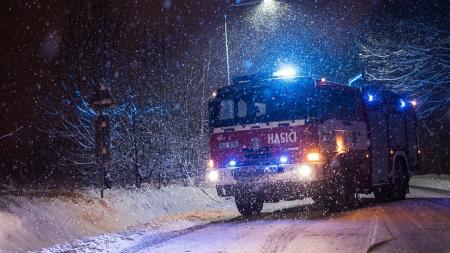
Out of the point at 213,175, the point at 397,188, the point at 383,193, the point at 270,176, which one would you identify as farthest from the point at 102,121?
the point at 397,188

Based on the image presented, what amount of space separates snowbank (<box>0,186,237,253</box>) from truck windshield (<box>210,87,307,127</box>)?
2.59 meters

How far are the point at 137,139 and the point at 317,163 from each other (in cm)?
902

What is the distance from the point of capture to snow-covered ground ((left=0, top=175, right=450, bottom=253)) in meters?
9.45

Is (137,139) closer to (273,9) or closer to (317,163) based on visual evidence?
(273,9)

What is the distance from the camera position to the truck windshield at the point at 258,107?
11.7m

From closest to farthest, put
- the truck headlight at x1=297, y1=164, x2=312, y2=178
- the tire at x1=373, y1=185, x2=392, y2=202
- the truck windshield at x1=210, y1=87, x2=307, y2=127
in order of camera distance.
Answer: the truck headlight at x1=297, y1=164, x2=312, y2=178, the truck windshield at x1=210, y1=87, x2=307, y2=127, the tire at x1=373, y1=185, x2=392, y2=202

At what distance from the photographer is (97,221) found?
13.0m

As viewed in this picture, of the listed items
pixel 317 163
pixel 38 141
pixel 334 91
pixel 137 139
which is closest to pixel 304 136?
pixel 317 163

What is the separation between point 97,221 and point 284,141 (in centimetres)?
501

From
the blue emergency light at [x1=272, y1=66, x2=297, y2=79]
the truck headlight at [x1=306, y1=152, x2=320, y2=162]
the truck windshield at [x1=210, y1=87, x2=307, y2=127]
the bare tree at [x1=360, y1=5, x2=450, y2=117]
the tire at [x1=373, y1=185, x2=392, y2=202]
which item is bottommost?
the tire at [x1=373, y1=185, x2=392, y2=202]

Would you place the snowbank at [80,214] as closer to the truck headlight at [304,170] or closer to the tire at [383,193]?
the truck headlight at [304,170]

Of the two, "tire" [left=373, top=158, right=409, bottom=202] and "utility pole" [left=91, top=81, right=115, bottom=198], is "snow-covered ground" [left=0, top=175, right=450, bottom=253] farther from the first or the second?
"tire" [left=373, top=158, right=409, bottom=202]

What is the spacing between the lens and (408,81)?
25.2 metres

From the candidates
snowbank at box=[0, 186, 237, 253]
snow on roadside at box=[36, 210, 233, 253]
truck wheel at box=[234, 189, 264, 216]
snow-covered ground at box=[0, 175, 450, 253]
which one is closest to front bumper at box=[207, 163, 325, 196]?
truck wheel at box=[234, 189, 264, 216]
